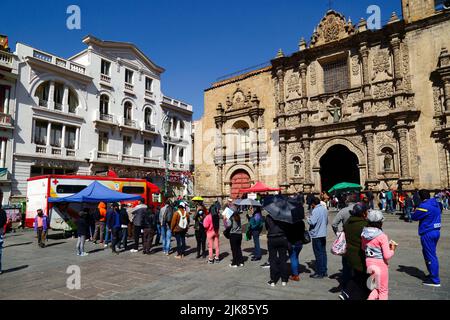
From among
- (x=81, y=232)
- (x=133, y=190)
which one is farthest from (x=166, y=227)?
(x=133, y=190)

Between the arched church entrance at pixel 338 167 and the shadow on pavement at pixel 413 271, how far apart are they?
57.5 feet

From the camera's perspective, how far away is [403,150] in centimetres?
1922

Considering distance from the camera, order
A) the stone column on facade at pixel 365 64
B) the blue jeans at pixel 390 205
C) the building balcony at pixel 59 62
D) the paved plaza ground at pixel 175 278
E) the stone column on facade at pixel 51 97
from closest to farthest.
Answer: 1. the paved plaza ground at pixel 175 278
2. the blue jeans at pixel 390 205
3. the stone column on facade at pixel 365 64
4. the building balcony at pixel 59 62
5. the stone column on facade at pixel 51 97

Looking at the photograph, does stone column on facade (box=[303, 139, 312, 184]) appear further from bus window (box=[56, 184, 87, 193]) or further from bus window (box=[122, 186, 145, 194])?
bus window (box=[56, 184, 87, 193])

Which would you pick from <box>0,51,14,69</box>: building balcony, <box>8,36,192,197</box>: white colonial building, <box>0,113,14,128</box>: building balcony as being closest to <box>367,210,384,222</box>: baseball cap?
<box>8,36,192,197</box>: white colonial building

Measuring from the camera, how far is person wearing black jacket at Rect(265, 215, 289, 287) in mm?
5746

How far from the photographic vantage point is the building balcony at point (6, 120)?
1953 centimetres

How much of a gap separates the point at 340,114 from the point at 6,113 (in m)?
24.4

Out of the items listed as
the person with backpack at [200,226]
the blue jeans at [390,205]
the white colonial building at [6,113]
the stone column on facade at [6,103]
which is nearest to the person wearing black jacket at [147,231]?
the person with backpack at [200,226]

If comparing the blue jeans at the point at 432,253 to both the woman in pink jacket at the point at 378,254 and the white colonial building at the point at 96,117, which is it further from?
the white colonial building at the point at 96,117

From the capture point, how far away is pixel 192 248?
1059cm

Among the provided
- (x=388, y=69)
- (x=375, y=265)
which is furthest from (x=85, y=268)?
(x=388, y=69)

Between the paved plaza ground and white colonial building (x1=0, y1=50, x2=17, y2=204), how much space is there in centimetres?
1206
